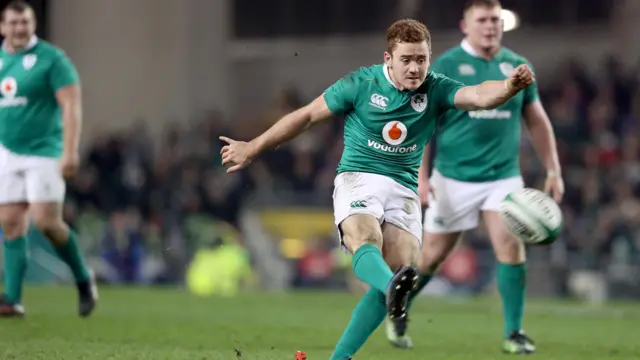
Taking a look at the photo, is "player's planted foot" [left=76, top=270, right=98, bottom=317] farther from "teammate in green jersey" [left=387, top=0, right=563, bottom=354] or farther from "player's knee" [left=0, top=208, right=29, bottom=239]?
"teammate in green jersey" [left=387, top=0, right=563, bottom=354]

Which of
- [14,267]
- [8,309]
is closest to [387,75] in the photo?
[14,267]

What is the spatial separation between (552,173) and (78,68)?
1687 cm

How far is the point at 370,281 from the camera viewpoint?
636cm

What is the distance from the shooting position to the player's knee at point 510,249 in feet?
28.1

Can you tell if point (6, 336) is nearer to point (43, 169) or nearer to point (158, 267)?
point (43, 169)

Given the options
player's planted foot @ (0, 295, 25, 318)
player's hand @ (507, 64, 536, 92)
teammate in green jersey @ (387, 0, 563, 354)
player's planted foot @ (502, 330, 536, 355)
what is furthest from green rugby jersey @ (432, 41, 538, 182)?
player's planted foot @ (0, 295, 25, 318)

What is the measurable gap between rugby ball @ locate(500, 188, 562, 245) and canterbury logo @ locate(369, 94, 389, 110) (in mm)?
1316

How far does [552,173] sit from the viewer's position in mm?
8820

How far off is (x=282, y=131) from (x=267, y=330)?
344cm

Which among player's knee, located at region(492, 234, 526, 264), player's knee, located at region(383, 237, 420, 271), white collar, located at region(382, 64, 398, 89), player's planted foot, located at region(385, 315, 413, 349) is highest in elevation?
white collar, located at region(382, 64, 398, 89)

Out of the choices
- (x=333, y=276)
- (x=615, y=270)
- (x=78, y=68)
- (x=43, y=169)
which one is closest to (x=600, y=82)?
(x=615, y=270)

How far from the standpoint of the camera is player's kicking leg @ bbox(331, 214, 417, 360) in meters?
6.02

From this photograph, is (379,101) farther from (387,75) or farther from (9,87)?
(9,87)

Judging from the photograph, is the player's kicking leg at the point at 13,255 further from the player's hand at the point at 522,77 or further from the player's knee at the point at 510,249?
the player's hand at the point at 522,77
